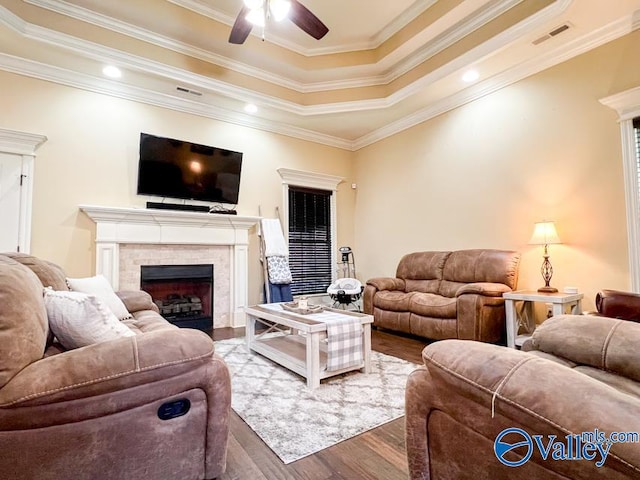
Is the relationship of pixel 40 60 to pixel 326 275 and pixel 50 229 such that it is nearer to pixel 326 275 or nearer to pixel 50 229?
pixel 50 229

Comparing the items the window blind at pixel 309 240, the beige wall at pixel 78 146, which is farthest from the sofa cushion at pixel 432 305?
the beige wall at pixel 78 146

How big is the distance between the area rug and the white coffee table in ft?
0.30

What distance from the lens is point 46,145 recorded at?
12.1 feet

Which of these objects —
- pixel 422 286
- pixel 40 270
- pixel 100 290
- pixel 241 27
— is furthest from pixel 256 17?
pixel 422 286

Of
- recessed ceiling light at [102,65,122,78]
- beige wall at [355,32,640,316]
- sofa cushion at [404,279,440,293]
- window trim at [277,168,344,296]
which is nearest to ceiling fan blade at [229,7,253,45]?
recessed ceiling light at [102,65,122,78]

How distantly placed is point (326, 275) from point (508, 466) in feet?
16.8

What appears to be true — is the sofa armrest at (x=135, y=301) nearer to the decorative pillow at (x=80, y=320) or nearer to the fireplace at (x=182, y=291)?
the fireplace at (x=182, y=291)

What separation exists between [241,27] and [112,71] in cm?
188

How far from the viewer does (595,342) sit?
53.1 inches

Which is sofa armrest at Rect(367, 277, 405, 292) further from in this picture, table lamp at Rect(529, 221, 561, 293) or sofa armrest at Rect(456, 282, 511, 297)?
table lamp at Rect(529, 221, 561, 293)

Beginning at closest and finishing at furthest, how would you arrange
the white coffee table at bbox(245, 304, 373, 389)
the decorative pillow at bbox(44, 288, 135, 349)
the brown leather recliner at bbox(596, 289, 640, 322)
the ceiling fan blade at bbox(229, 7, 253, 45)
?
the decorative pillow at bbox(44, 288, 135, 349), the brown leather recliner at bbox(596, 289, 640, 322), the white coffee table at bbox(245, 304, 373, 389), the ceiling fan blade at bbox(229, 7, 253, 45)

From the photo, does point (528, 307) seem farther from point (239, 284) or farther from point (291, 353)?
point (239, 284)

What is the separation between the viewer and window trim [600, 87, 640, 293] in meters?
2.94

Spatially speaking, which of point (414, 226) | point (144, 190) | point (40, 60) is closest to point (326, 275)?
point (414, 226)
